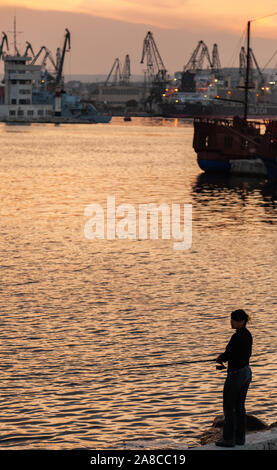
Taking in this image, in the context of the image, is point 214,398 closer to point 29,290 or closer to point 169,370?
point 169,370

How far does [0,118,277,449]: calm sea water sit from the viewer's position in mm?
16844

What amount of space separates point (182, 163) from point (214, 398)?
348ft

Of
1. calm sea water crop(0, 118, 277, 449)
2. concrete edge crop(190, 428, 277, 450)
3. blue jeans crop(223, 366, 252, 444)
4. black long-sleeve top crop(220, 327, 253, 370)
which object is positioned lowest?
calm sea water crop(0, 118, 277, 449)

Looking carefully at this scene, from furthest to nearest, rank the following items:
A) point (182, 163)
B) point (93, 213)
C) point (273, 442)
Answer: point (182, 163) < point (93, 213) < point (273, 442)

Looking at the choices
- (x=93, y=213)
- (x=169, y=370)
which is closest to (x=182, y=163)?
(x=93, y=213)

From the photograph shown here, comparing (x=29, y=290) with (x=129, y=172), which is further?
(x=129, y=172)

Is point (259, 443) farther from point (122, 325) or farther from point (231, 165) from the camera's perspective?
point (231, 165)

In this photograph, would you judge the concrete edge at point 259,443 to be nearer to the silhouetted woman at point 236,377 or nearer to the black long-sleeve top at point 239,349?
the silhouetted woman at point 236,377

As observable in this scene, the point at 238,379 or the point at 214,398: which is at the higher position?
the point at 238,379

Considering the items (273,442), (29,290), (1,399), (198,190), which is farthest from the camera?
(198,190)

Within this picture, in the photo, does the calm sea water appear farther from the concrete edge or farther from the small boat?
the small boat

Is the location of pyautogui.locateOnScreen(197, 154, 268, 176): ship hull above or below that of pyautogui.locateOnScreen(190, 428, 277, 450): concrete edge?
above

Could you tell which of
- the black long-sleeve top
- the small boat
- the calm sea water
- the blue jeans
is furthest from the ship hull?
the black long-sleeve top

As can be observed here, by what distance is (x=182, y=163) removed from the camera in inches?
4855
